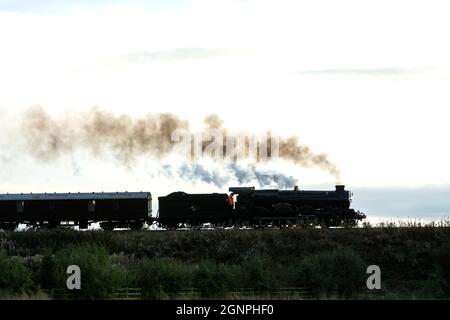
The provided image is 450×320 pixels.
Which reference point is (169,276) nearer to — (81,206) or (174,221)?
(174,221)

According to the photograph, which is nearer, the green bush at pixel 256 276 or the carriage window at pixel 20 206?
the green bush at pixel 256 276

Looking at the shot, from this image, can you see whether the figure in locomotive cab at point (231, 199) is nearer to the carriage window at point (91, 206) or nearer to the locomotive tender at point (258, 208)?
the locomotive tender at point (258, 208)

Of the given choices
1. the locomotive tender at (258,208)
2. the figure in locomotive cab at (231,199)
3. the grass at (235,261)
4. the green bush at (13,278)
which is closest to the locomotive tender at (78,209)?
the locomotive tender at (258,208)

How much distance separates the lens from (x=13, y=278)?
2950 cm

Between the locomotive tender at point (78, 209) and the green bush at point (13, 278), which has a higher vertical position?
the locomotive tender at point (78, 209)

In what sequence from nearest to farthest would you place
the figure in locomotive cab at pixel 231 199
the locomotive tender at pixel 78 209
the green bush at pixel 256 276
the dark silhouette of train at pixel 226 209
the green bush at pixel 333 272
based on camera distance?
the green bush at pixel 256 276 < the green bush at pixel 333 272 < the dark silhouette of train at pixel 226 209 < the figure in locomotive cab at pixel 231 199 < the locomotive tender at pixel 78 209

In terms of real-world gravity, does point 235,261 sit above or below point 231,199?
below

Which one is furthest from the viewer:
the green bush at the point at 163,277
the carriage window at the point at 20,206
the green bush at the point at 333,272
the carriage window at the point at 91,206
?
the carriage window at the point at 20,206

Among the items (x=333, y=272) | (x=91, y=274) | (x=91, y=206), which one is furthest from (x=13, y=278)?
(x=91, y=206)

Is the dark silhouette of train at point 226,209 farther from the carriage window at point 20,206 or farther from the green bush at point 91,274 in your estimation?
the green bush at point 91,274

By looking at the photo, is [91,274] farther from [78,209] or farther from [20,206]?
[20,206]

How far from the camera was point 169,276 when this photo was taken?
3064 centimetres

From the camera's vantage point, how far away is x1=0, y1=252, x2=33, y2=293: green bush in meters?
28.9

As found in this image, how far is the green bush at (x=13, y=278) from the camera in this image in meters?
28.9
